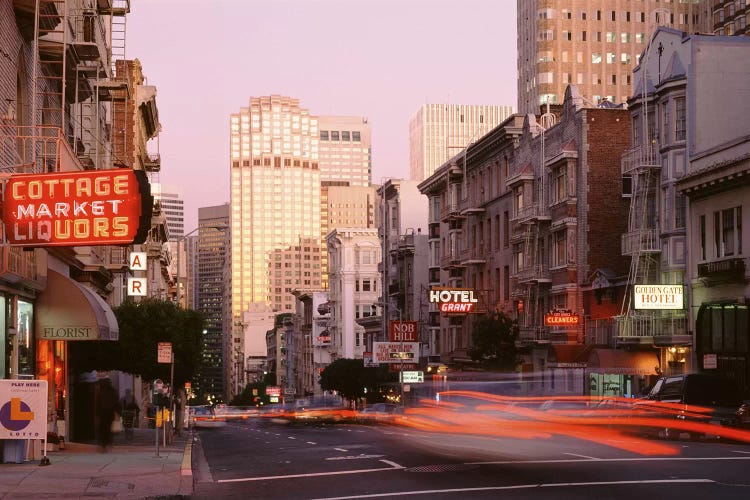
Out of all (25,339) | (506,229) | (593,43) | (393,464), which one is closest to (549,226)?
(506,229)

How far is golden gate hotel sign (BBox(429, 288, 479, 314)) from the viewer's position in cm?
7200

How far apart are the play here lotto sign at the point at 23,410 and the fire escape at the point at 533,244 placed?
4165 cm

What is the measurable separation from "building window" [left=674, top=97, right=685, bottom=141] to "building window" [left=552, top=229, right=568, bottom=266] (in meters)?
10.4

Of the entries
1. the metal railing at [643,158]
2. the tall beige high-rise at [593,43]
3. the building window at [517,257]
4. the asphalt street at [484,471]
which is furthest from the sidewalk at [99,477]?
the tall beige high-rise at [593,43]

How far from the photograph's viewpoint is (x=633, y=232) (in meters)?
53.0

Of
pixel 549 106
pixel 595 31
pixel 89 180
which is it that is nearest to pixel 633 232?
pixel 549 106

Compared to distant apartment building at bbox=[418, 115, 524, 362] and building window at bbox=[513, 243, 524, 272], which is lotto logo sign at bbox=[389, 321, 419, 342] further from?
building window at bbox=[513, 243, 524, 272]

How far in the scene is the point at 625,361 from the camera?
2106 inches

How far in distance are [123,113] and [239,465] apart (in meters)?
43.3

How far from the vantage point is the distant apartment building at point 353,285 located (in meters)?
128

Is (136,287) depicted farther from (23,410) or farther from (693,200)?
(23,410)

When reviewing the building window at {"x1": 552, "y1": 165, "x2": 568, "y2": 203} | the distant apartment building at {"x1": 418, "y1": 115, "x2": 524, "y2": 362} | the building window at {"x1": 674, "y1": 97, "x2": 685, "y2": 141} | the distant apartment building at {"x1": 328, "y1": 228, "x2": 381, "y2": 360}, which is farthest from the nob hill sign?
the distant apartment building at {"x1": 328, "y1": 228, "x2": 381, "y2": 360}

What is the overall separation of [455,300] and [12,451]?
49130mm

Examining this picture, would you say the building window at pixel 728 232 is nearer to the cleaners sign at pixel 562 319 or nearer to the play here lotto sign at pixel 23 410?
the cleaners sign at pixel 562 319
